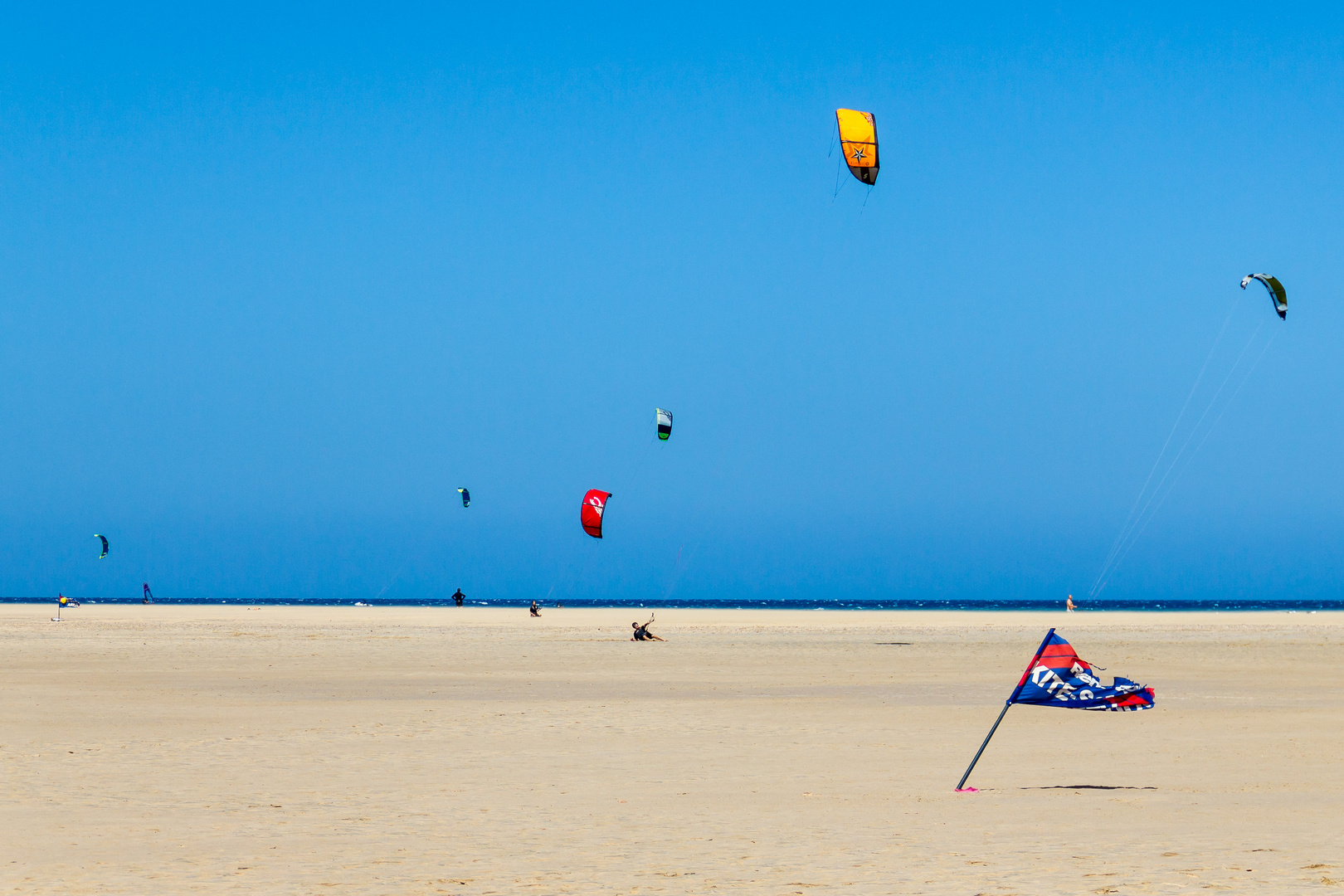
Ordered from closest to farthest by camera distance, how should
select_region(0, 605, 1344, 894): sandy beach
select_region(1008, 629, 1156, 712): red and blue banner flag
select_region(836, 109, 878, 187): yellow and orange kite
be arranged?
select_region(0, 605, 1344, 894): sandy beach < select_region(1008, 629, 1156, 712): red and blue banner flag < select_region(836, 109, 878, 187): yellow and orange kite

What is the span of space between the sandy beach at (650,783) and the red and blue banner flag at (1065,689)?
65 centimetres

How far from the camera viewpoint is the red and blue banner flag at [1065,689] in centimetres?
1023

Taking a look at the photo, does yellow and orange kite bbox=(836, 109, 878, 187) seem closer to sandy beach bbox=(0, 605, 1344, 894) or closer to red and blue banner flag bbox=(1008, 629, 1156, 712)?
sandy beach bbox=(0, 605, 1344, 894)

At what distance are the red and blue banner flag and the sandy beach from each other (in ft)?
2.14

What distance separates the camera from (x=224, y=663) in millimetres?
24078

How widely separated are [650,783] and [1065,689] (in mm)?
3241

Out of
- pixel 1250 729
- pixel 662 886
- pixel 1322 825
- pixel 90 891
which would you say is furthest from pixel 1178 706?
Answer: pixel 90 891

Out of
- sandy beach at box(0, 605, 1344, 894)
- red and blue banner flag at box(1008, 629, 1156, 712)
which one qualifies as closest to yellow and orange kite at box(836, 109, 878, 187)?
sandy beach at box(0, 605, 1344, 894)

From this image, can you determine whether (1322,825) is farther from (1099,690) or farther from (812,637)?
(812,637)

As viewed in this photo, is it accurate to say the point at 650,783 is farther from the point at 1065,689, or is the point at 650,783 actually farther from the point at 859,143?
the point at 859,143

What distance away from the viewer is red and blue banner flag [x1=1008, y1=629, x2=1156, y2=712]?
10.2m

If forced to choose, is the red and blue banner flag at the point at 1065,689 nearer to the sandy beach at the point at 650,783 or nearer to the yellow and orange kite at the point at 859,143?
the sandy beach at the point at 650,783

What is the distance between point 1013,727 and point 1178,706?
381 centimetres

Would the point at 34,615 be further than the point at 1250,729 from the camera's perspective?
Yes
